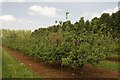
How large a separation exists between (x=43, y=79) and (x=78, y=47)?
2.46 m

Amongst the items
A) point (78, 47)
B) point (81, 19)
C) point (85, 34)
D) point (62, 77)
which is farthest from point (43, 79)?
point (81, 19)

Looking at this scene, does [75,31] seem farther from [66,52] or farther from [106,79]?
[106,79]

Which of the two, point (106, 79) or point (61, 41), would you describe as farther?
point (61, 41)

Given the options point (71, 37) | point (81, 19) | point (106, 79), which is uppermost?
point (81, 19)

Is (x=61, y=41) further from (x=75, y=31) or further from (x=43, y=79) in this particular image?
(x=43, y=79)

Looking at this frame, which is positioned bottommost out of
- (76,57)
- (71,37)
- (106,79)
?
(106,79)

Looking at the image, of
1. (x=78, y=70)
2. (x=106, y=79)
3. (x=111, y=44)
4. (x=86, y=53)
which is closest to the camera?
(x=86, y=53)

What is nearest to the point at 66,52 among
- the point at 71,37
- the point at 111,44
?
the point at 71,37

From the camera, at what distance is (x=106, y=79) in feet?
47.4

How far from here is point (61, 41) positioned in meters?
15.4

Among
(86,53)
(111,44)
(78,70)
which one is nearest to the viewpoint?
(86,53)

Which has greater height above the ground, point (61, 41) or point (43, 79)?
point (61, 41)

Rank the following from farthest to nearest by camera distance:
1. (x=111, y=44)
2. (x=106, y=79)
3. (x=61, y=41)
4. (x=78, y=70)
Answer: (x=111, y=44), (x=78, y=70), (x=61, y=41), (x=106, y=79)

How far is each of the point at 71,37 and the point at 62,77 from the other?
229 cm
